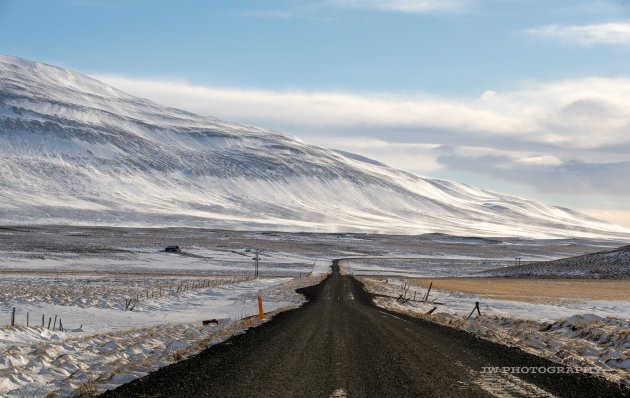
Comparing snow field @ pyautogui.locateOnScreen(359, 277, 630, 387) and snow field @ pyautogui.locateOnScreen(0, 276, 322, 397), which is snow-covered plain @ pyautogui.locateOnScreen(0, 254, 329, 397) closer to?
snow field @ pyautogui.locateOnScreen(0, 276, 322, 397)

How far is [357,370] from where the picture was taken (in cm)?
1388

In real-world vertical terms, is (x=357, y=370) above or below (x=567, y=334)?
above

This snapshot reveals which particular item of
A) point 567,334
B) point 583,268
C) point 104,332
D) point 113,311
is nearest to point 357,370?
point 567,334

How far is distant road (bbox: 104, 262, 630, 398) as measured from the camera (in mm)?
11727

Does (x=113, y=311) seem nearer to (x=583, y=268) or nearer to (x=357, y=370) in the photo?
(x=357, y=370)

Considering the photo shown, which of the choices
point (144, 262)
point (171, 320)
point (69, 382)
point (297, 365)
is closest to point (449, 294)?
point (171, 320)

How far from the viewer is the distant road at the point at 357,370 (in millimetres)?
11727

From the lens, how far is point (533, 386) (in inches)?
478

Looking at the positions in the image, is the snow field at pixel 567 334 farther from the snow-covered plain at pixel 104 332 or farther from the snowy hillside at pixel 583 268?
the snowy hillside at pixel 583 268

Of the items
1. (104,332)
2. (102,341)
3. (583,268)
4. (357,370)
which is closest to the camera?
(357,370)

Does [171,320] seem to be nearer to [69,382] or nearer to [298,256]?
[69,382]

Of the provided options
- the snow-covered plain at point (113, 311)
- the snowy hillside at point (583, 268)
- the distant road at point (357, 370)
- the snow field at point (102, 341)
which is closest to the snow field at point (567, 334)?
the distant road at point (357, 370)

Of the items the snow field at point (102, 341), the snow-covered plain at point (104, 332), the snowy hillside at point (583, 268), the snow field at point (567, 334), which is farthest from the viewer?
the snowy hillside at point (583, 268)

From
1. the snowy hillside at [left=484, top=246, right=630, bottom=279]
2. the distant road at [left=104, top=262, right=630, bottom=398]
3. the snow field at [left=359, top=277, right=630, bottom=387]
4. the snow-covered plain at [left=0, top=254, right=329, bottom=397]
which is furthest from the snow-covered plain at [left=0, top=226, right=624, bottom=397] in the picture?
the snowy hillside at [left=484, top=246, right=630, bottom=279]
